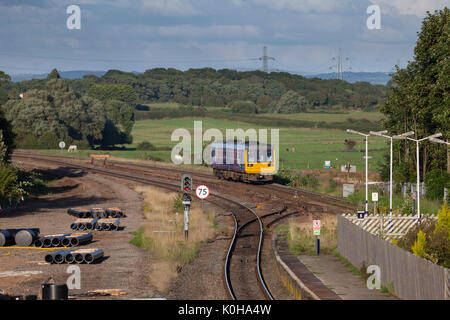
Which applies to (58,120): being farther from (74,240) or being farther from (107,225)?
(74,240)

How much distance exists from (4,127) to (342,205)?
90.3ft

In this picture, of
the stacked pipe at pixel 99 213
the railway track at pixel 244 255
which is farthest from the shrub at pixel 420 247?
the stacked pipe at pixel 99 213

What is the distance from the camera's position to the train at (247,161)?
49.1 m

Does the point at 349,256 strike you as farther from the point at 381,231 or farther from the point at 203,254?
the point at 203,254

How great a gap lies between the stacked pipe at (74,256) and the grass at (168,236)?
2.24m

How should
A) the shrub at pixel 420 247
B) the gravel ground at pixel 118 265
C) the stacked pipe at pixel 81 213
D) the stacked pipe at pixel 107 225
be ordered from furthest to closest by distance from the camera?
1. the stacked pipe at pixel 81 213
2. the stacked pipe at pixel 107 225
3. the gravel ground at pixel 118 265
4. the shrub at pixel 420 247

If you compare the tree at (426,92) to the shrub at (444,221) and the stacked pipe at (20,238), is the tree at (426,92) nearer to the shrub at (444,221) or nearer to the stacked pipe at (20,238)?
the shrub at (444,221)

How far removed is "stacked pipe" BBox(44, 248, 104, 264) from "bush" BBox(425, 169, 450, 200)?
25743mm

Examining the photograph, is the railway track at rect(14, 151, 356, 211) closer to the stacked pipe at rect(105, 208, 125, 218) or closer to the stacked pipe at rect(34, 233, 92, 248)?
the stacked pipe at rect(105, 208, 125, 218)

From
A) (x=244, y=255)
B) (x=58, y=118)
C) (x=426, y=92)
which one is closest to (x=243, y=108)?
(x=58, y=118)

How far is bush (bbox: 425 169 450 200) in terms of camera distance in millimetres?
42500

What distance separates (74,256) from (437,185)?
27.0 meters
